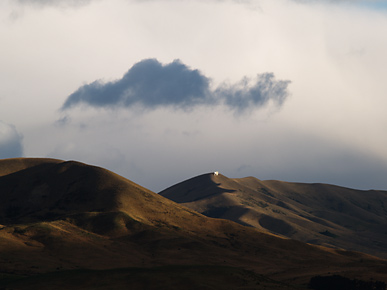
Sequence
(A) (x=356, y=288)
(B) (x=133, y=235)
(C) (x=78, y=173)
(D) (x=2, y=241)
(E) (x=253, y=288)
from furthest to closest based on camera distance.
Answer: (C) (x=78, y=173)
(B) (x=133, y=235)
(D) (x=2, y=241)
(A) (x=356, y=288)
(E) (x=253, y=288)

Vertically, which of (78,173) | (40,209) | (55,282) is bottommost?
(55,282)

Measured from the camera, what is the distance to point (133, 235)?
14650 cm

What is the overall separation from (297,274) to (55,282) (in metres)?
50.5

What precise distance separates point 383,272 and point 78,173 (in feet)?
389

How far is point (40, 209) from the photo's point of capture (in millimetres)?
171250

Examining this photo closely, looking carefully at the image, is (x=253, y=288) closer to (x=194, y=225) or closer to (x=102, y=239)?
(x=102, y=239)

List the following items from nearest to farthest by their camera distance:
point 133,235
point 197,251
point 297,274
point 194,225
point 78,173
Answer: point 297,274 < point 197,251 < point 133,235 < point 194,225 < point 78,173

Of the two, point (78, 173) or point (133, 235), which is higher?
point (78, 173)

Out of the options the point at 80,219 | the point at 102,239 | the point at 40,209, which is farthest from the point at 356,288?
the point at 40,209

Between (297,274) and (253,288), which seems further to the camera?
(297,274)

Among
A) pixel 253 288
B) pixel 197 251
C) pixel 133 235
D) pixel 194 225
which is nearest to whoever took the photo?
pixel 253 288

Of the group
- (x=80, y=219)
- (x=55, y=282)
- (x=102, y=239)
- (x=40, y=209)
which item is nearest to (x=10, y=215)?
(x=40, y=209)

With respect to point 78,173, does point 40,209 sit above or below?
below

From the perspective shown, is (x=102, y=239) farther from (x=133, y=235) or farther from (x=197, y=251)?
(x=197, y=251)
